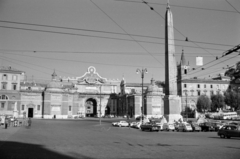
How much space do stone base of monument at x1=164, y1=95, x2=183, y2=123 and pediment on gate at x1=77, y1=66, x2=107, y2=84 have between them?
4751 cm

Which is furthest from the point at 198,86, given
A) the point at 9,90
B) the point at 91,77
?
the point at 9,90

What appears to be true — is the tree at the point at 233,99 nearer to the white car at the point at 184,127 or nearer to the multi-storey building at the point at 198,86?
the multi-storey building at the point at 198,86

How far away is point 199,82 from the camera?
81.5 metres

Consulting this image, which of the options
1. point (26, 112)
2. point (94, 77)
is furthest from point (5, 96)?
point (94, 77)

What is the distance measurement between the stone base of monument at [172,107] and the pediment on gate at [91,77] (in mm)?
47511

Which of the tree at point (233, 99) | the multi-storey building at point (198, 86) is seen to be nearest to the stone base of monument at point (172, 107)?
the tree at point (233, 99)

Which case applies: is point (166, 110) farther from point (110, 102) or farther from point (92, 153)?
point (110, 102)

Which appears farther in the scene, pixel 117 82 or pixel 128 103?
pixel 117 82

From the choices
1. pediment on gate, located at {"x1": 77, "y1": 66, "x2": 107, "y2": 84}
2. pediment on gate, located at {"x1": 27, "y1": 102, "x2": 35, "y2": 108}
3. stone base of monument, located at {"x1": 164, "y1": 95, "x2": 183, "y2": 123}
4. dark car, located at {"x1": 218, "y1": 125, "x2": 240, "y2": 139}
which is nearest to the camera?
dark car, located at {"x1": 218, "y1": 125, "x2": 240, "y2": 139}

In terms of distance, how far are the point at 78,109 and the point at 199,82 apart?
127 feet

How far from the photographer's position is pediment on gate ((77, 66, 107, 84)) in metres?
75.1

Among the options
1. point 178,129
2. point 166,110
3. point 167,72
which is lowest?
point 178,129

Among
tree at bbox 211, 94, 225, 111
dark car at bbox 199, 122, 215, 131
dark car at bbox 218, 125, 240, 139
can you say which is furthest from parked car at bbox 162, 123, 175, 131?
tree at bbox 211, 94, 225, 111

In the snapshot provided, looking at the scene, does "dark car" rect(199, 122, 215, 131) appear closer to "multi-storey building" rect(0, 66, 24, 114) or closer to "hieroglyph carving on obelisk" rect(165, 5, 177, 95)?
"hieroglyph carving on obelisk" rect(165, 5, 177, 95)
